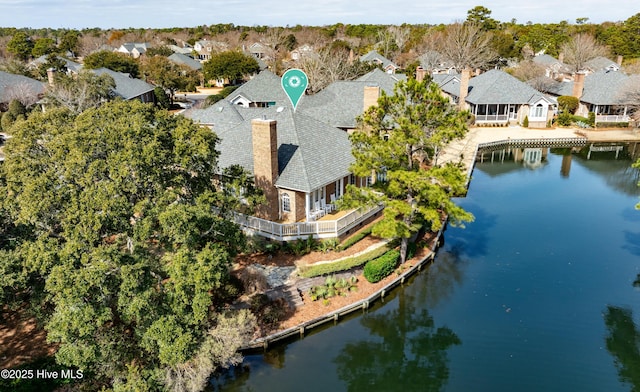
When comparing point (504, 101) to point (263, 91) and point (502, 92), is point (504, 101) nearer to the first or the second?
point (502, 92)

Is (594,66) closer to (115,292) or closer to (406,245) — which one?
(406,245)

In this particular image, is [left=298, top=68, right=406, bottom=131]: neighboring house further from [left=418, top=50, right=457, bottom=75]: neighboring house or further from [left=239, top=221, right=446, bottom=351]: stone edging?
[left=418, top=50, right=457, bottom=75]: neighboring house

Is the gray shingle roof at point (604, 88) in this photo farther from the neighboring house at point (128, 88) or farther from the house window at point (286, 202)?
the neighboring house at point (128, 88)

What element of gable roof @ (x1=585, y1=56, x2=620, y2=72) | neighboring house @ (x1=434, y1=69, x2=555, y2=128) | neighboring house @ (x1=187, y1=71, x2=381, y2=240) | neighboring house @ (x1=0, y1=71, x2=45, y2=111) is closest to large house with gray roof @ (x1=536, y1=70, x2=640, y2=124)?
neighboring house @ (x1=434, y1=69, x2=555, y2=128)

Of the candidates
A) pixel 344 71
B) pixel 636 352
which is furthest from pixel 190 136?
pixel 344 71

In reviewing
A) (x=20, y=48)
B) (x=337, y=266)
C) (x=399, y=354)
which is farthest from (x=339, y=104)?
(x=20, y=48)
